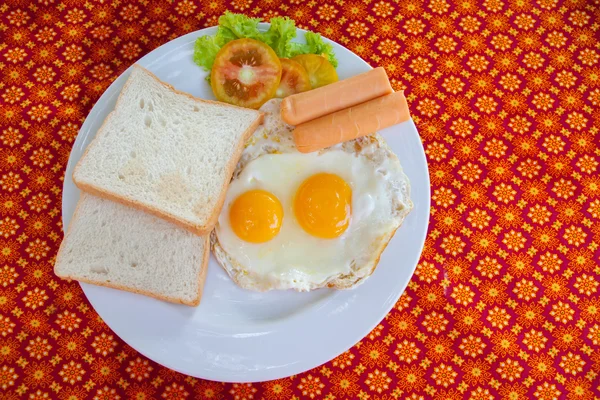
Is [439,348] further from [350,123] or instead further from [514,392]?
[350,123]

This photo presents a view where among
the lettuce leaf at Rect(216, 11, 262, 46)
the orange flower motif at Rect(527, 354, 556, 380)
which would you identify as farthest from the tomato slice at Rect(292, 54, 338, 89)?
the orange flower motif at Rect(527, 354, 556, 380)

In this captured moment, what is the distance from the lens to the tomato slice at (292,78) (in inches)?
102

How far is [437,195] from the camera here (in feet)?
9.23

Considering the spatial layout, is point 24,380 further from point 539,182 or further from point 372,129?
point 539,182

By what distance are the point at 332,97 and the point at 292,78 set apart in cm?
26

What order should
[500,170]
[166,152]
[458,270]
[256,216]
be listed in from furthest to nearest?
1. [500,170]
2. [458,270]
3. [166,152]
4. [256,216]

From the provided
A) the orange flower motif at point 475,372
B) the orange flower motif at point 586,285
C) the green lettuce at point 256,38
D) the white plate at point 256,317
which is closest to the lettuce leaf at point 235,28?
the green lettuce at point 256,38

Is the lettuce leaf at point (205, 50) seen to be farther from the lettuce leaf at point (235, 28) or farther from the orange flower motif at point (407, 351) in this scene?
the orange flower motif at point (407, 351)

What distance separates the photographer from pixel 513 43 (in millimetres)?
3053

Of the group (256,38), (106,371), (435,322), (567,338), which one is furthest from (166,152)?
(567,338)

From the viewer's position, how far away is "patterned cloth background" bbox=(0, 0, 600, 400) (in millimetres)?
2592

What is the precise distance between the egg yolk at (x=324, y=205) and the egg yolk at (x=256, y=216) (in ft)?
0.38

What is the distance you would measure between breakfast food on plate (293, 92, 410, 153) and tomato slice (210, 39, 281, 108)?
0.93 feet

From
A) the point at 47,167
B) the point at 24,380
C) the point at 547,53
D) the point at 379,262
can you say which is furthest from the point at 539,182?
the point at 24,380
